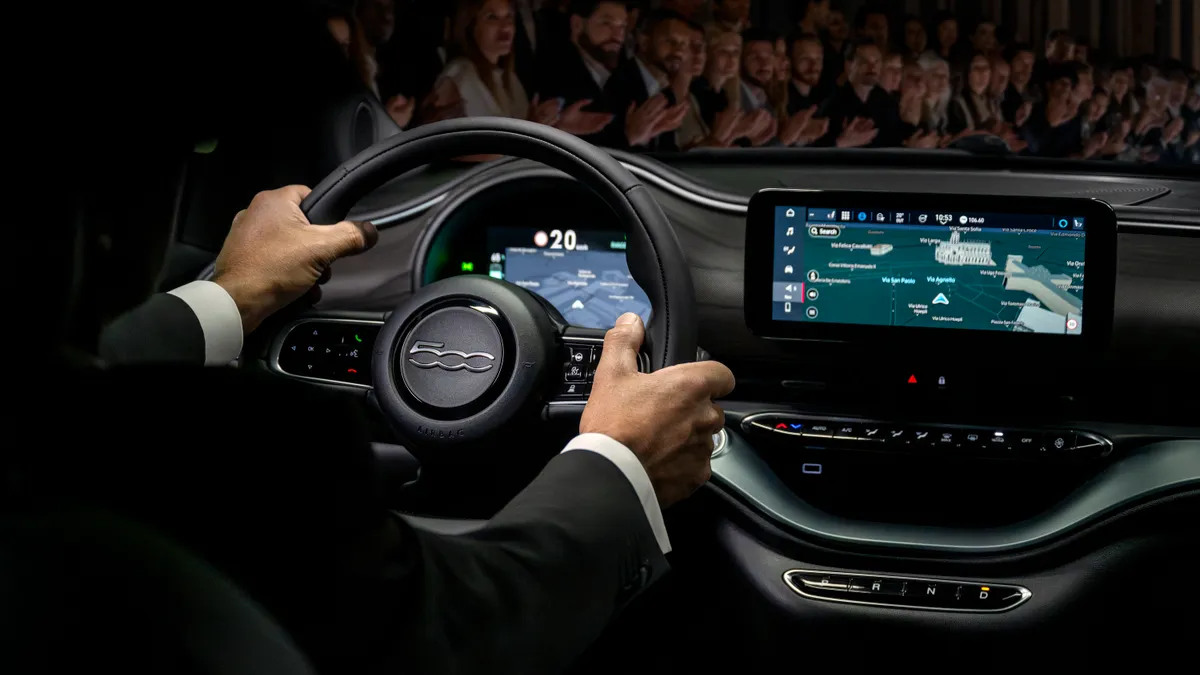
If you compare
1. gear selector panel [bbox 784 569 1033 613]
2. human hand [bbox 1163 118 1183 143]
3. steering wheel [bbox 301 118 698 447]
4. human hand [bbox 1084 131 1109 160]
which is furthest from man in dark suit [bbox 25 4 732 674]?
human hand [bbox 1163 118 1183 143]

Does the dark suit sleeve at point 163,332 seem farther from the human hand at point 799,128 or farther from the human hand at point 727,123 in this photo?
the human hand at point 799,128

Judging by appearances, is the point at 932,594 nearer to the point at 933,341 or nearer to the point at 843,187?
the point at 933,341

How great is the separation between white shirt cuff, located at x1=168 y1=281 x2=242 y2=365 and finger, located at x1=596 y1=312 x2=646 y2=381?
491mm

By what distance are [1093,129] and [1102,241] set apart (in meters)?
6.39

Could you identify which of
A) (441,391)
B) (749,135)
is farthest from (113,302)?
(749,135)

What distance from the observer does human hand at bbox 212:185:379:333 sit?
113cm

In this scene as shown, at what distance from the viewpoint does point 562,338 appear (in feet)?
3.69

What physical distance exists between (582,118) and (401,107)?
0.74m

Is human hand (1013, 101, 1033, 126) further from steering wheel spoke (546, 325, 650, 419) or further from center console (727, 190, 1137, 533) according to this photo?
steering wheel spoke (546, 325, 650, 419)

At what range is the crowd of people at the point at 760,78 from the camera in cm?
341

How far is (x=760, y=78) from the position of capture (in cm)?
493

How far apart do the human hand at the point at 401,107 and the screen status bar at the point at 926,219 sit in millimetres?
2208

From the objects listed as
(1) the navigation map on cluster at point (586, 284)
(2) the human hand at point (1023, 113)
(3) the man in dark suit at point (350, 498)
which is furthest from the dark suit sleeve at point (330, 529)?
(2) the human hand at point (1023, 113)

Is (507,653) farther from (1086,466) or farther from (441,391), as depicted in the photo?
(1086,466)
